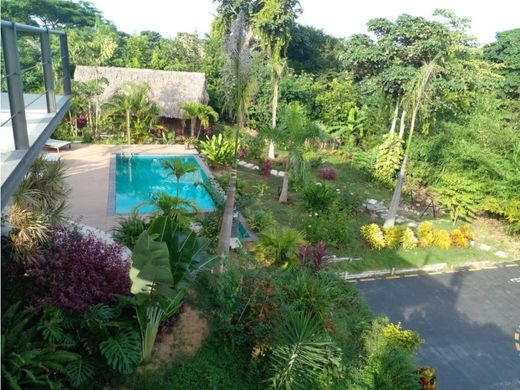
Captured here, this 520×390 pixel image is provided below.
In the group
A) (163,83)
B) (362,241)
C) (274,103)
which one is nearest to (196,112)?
(163,83)

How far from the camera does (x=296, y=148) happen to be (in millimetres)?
14141

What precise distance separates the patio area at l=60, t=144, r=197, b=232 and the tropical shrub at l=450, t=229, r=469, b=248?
1037cm

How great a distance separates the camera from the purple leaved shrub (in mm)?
5770

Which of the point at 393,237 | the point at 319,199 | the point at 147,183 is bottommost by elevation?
the point at 147,183

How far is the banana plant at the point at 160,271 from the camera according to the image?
5273mm

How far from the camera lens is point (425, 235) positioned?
1297 centimetres

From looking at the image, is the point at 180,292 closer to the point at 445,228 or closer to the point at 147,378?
the point at 147,378

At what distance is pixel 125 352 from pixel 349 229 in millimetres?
8954

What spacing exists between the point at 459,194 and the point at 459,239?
1734 millimetres

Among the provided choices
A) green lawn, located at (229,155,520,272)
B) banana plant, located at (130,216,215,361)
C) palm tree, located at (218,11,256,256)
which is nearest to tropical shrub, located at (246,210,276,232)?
green lawn, located at (229,155,520,272)

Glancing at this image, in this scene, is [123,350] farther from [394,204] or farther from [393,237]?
[394,204]

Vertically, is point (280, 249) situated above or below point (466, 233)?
above

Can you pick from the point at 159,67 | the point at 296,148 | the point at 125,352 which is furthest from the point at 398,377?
the point at 159,67

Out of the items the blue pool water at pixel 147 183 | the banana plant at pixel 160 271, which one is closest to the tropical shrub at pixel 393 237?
the blue pool water at pixel 147 183
